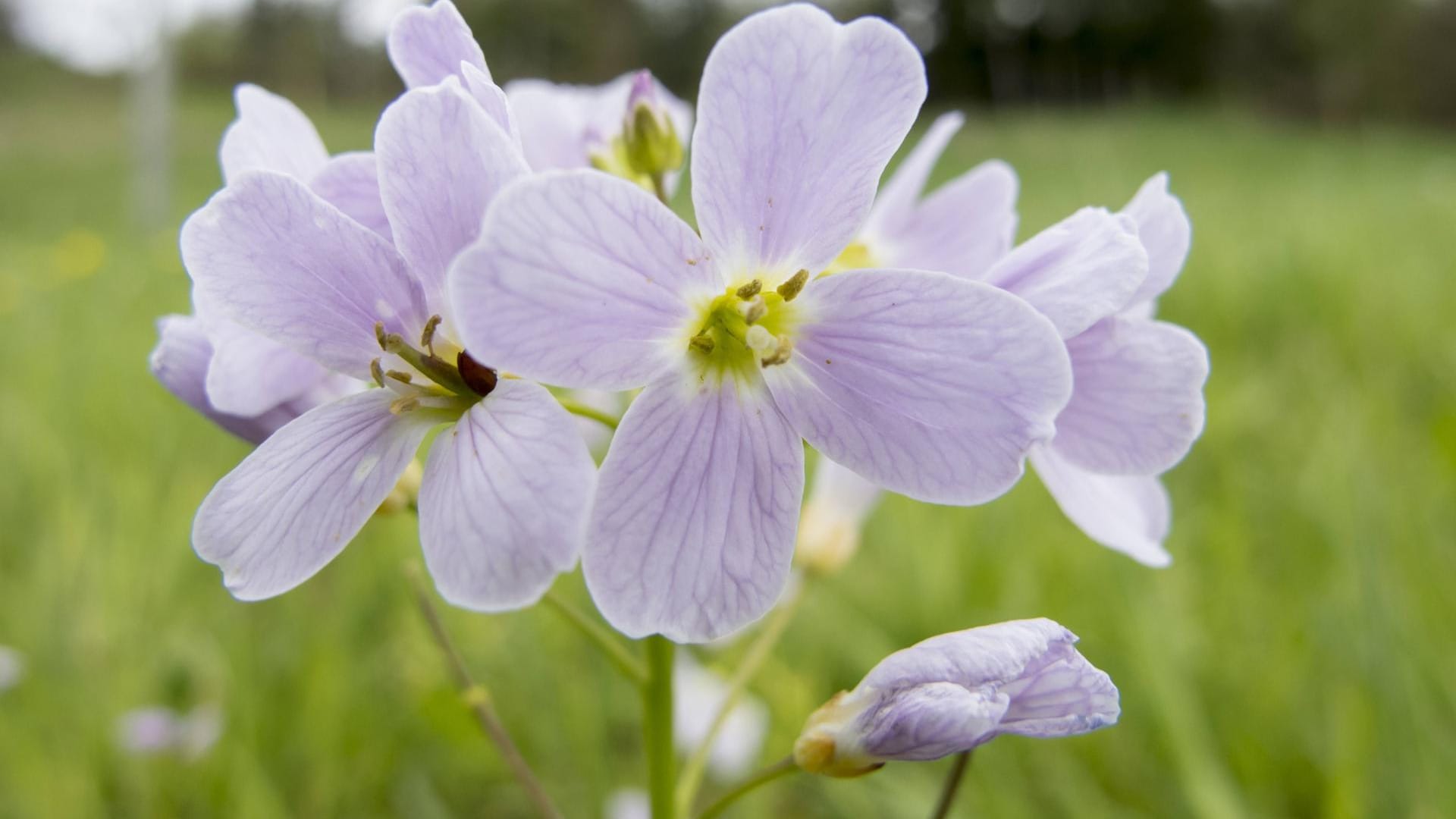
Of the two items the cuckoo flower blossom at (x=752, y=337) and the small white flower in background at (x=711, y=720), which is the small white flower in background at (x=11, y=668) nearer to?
the small white flower in background at (x=711, y=720)

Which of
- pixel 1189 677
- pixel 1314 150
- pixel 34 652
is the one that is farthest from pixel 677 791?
pixel 1314 150

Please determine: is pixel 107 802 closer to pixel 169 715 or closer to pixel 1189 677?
pixel 169 715

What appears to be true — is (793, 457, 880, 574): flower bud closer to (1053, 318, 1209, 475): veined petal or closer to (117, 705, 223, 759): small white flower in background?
(1053, 318, 1209, 475): veined petal

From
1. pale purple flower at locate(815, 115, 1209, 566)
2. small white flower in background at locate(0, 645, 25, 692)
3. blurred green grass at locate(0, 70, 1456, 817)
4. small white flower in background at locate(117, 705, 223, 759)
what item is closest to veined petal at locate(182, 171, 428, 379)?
pale purple flower at locate(815, 115, 1209, 566)

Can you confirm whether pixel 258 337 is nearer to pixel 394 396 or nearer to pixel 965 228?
pixel 394 396

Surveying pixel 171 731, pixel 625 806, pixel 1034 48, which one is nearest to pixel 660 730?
pixel 625 806
